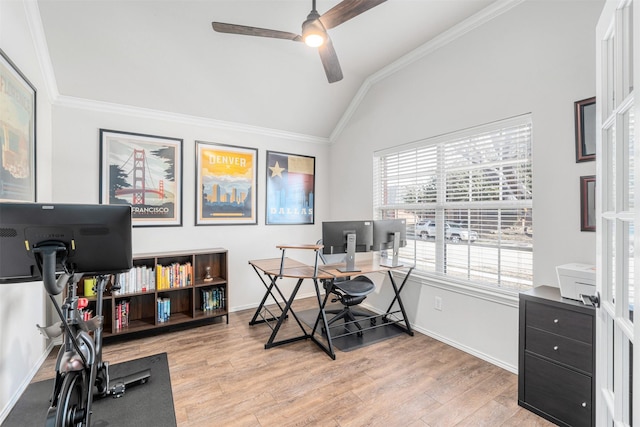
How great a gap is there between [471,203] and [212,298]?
3056 mm

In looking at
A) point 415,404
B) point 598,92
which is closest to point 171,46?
point 598,92

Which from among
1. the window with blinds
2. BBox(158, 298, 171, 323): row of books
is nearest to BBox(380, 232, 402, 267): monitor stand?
the window with blinds

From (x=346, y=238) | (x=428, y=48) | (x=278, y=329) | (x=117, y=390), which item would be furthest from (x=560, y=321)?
(x=117, y=390)

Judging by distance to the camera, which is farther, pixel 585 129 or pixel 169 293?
pixel 169 293

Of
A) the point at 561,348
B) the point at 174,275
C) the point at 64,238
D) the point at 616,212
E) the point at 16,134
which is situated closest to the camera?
the point at 616,212

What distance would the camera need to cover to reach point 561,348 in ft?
5.83

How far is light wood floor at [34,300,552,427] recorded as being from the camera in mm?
1868

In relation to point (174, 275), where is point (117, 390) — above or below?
below

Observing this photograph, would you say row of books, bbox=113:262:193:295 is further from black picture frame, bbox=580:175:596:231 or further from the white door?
black picture frame, bbox=580:175:596:231

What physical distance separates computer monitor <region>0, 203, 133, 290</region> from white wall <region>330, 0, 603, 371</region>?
2783 mm

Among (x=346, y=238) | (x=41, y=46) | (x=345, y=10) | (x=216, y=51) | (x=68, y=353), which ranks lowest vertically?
(x=68, y=353)

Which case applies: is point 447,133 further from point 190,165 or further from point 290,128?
point 190,165

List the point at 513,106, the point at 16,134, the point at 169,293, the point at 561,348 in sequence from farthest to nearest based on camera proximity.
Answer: the point at 169,293 → the point at 513,106 → the point at 16,134 → the point at 561,348

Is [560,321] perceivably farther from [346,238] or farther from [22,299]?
[22,299]
